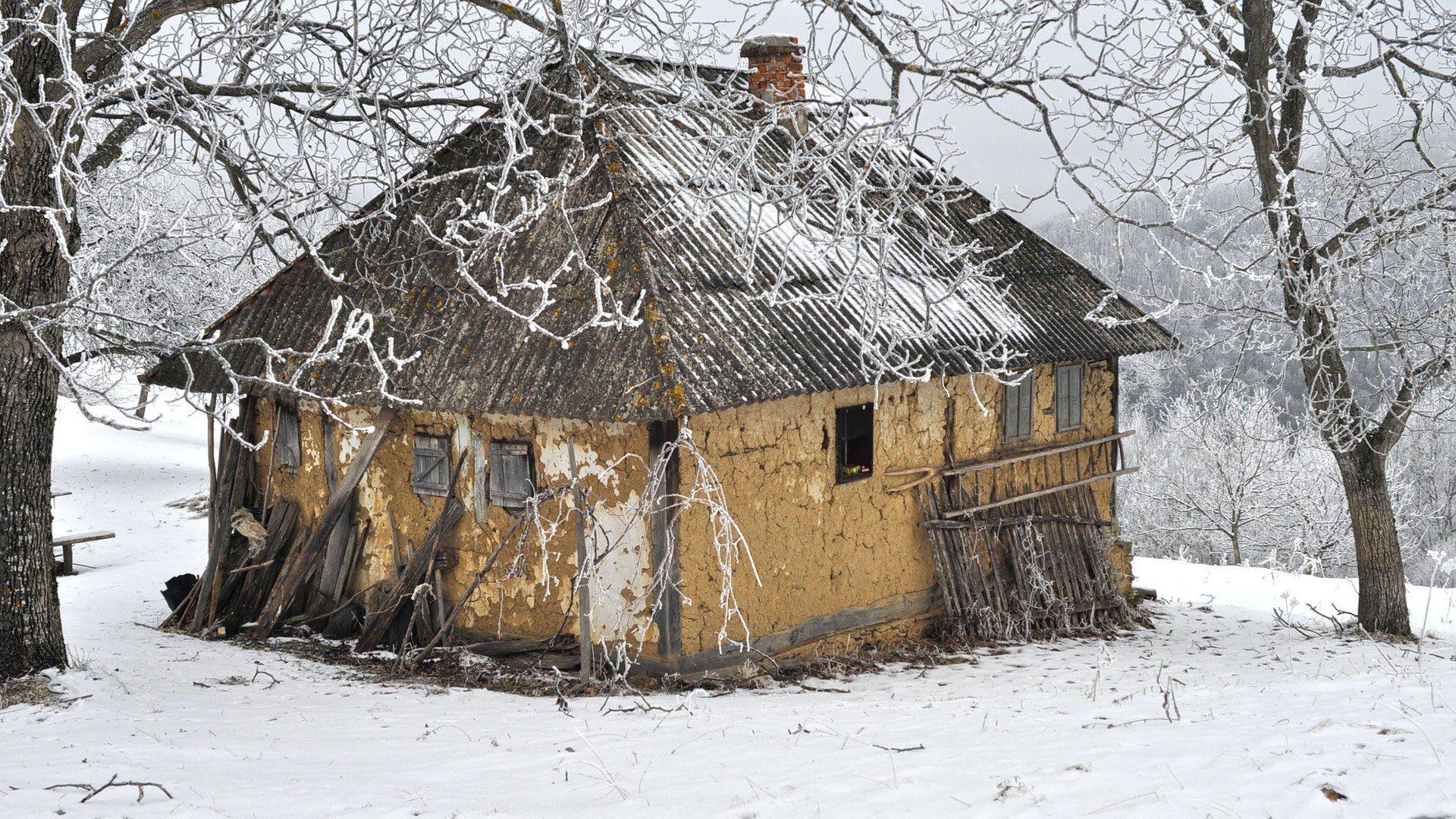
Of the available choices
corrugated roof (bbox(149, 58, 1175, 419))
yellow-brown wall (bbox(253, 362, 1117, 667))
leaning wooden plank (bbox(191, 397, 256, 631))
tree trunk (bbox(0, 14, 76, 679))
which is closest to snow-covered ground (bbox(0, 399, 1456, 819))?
tree trunk (bbox(0, 14, 76, 679))

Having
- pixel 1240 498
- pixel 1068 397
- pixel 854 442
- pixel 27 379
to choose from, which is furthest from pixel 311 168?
pixel 1240 498

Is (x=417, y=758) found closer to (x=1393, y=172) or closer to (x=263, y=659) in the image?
(x=263, y=659)

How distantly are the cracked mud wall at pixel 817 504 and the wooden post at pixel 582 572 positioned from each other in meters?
0.68

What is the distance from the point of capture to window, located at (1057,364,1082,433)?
11.9 meters

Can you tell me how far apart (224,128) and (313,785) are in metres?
4.33

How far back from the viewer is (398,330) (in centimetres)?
916

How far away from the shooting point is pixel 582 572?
8273 millimetres

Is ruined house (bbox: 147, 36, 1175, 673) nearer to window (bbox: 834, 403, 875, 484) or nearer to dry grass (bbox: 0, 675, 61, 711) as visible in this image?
window (bbox: 834, 403, 875, 484)

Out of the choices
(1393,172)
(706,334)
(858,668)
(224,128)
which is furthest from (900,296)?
(224,128)

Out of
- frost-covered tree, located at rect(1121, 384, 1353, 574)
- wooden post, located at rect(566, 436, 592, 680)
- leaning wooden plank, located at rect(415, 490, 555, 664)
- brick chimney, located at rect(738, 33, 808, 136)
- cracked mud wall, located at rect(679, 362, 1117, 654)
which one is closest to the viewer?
wooden post, located at rect(566, 436, 592, 680)

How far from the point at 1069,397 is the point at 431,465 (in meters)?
6.33

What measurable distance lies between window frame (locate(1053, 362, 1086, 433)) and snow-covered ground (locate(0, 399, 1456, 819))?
2.74 meters

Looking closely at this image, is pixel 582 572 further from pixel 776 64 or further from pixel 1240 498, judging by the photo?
pixel 1240 498

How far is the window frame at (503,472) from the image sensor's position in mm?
8789
